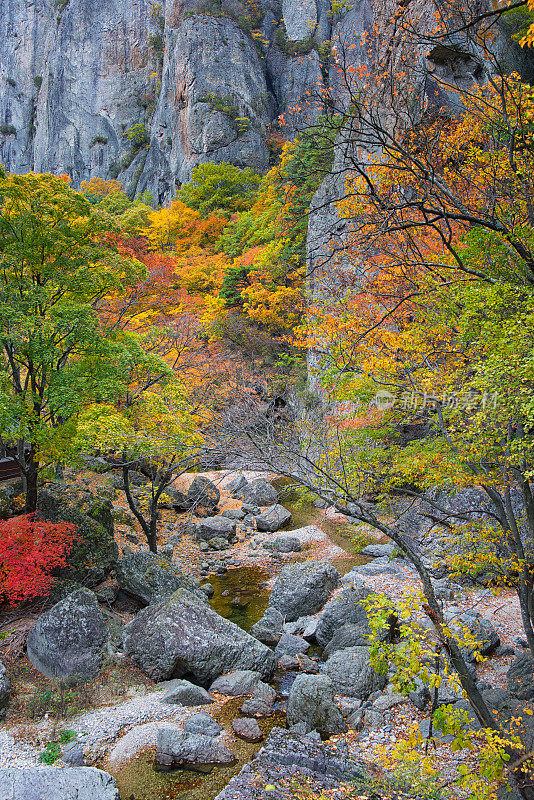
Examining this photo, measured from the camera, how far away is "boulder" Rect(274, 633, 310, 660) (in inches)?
361

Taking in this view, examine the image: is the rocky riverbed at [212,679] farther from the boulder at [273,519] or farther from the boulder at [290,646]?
the boulder at [273,519]

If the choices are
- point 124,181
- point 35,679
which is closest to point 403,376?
point 35,679

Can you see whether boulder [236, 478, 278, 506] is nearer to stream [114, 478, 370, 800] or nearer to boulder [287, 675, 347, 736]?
stream [114, 478, 370, 800]

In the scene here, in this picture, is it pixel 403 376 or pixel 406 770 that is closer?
pixel 406 770

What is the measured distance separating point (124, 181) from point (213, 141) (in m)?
16.1

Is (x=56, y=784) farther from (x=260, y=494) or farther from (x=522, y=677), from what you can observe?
(x=260, y=494)

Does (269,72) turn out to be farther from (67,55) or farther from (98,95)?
(67,55)

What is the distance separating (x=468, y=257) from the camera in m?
5.94

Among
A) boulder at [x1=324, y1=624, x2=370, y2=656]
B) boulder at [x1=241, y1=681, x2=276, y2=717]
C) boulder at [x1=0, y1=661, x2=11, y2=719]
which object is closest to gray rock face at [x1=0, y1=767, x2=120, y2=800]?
boulder at [x1=0, y1=661, x2=11, y2=719]

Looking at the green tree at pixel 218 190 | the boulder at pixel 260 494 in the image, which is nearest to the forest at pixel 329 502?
the boulder at pixel 260 494

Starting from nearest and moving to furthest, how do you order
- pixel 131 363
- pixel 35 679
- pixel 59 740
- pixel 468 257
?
pixel 468 257, pixel 59 740, pixel 35 679, pixel 131 363

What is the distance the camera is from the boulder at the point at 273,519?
16.8 m

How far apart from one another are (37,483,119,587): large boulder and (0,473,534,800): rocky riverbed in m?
0.41

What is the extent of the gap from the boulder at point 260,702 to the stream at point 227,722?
11 centimetres
